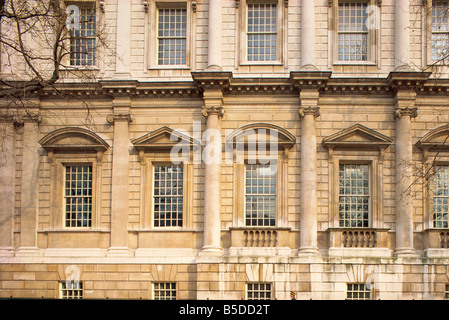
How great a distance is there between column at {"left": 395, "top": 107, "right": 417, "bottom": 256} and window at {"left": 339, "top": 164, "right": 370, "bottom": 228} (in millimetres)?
1236

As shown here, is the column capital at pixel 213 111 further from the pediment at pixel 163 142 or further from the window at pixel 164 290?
the window at pixel 164 290

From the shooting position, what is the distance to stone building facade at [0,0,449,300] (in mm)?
23516

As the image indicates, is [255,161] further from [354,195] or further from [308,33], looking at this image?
[308,33]

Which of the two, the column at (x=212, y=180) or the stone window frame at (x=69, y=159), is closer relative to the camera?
the column at (x=212, y=180)

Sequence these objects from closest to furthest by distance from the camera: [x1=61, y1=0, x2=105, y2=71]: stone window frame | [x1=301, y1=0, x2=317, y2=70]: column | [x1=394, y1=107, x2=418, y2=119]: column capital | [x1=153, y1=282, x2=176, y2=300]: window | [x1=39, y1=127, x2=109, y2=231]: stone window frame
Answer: [x1=153, y1=282, x2=176, y2=300]: window → [x1=394, y1=107, x2=418, y2=119]: column capital → [x1=301, y1=0, x2=317, y2=70]: column → [x1=39, y1=127, x2=109, y2=231]: stone window frame → [x1=61, y1=0, x2=105, y2=71]: stone window frame

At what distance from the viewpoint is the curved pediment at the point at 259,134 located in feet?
79.6

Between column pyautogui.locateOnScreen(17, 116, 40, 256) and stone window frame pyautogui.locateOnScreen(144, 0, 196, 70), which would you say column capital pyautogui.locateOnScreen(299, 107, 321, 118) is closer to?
stone window frame pyautogui.locateOnScreen(144, 0, 196, 70)

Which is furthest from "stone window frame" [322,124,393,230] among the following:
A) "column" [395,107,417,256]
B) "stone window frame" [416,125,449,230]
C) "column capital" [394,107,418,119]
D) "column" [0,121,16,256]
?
"column" [0,121,16,256]

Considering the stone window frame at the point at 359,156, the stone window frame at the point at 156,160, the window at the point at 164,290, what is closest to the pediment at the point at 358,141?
the stone window frame at the point at 359,156

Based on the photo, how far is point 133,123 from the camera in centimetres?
2491

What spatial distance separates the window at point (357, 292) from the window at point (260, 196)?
3.79 meters

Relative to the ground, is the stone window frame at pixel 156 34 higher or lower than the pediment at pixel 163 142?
higher
